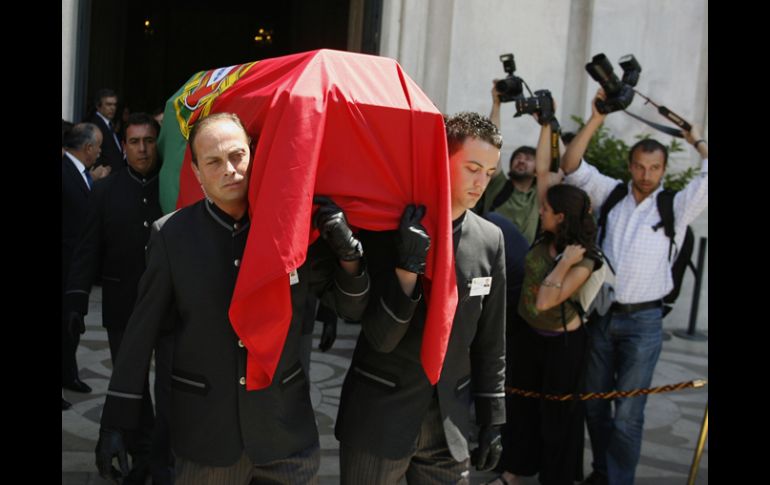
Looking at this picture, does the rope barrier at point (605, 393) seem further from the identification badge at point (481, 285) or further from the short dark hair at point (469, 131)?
the short dark hair at point (469, 131)

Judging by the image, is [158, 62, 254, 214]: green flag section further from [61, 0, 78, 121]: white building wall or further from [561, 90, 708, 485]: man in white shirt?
[61, 0, 78, 121]: white building wall

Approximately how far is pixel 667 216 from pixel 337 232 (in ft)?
8.69

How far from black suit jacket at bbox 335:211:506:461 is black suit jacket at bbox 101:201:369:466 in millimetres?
194

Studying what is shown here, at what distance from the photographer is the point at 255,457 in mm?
2793

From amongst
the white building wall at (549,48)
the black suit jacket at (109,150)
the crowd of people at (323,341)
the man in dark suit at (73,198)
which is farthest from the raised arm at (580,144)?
the black suit jacket at (109,150)

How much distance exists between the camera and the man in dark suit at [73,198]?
5746mm

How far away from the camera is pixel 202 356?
2.77m

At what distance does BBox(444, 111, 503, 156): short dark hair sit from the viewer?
3.04m

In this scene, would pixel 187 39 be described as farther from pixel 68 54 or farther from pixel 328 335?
pixel 328 335

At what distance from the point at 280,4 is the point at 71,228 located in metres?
16.3

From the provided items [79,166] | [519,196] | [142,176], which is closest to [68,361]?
[79,166]

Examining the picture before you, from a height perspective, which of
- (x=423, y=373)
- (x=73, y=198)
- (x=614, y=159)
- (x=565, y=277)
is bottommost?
(x=423, y=373)

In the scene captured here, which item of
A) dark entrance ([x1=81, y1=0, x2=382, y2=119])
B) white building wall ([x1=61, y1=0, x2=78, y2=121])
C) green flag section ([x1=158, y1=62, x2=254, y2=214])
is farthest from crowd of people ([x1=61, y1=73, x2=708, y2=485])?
dark entrance ([x1=81, y1=0, x2=382, y2=119])
